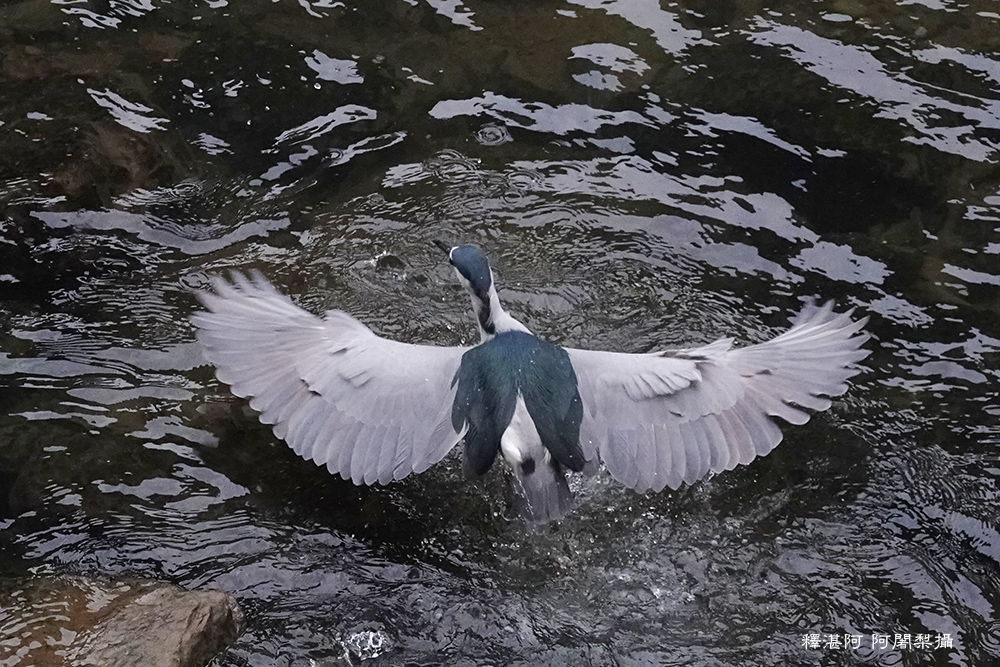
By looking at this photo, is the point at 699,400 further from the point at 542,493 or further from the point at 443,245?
the point at 443,245

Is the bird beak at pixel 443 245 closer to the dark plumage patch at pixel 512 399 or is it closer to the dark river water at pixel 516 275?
the dark river water at pixel 516 275

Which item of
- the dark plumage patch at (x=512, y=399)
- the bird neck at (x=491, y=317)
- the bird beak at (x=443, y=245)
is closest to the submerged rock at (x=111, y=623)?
the dark plumage patch at (x=512, y=399)

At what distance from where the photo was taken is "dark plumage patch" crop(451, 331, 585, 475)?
167 inches

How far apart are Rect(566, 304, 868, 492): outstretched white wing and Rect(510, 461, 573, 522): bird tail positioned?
174 mm

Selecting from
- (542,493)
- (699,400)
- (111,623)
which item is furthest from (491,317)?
(111,623)

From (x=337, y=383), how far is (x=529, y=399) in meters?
0.81

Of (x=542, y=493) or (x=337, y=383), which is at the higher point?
(x=337, y=383)

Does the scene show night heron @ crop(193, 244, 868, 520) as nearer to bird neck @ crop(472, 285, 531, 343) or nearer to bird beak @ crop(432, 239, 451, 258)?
bird neck @ crop(472, 285, 531, 343)

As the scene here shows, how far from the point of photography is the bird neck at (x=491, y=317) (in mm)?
4754

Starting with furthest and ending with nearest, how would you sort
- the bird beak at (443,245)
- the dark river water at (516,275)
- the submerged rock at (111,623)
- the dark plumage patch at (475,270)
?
the bird beak at (443,245) → the dark plumage patch at (475,270) → the dark river water at (516,275) → the submerged rock at (111,623)

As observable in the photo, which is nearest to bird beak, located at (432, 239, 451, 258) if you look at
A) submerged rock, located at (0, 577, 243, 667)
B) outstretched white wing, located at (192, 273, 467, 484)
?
outstretched white wing, located at (192, 273, 467, 484)

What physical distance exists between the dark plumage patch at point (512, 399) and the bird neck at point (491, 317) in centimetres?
31

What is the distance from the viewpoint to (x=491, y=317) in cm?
479

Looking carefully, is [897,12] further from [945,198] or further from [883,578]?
[883,578]
